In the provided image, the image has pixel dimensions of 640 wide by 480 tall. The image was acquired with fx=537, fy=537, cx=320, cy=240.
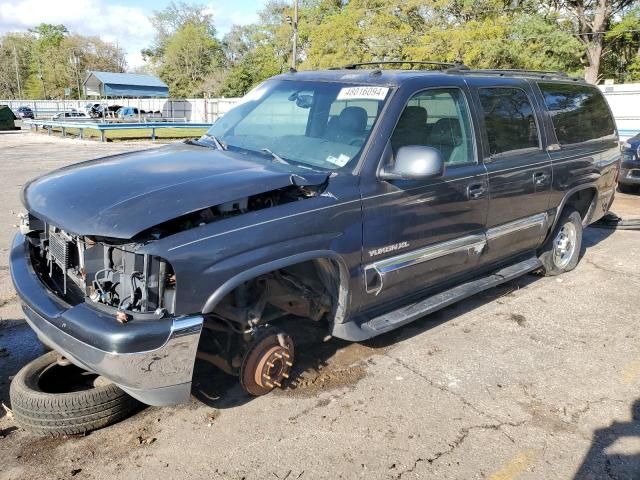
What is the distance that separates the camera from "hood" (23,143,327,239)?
257cm

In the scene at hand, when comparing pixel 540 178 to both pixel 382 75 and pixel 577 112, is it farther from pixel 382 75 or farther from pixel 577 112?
pixel 382 75

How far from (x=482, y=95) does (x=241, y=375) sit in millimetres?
2866

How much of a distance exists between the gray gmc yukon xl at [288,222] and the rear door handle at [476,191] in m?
0.01

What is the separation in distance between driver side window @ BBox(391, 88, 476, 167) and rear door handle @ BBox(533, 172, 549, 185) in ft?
2.99

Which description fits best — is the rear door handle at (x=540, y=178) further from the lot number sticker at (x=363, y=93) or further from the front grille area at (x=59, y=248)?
the front grille area at (x=59, y=248)

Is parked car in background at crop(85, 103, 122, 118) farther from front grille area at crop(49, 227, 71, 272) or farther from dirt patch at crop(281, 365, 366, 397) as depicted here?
dirt patch at crop(281, 365, 366, 397)

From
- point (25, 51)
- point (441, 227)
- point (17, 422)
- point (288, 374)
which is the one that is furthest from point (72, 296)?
point (25, 51)

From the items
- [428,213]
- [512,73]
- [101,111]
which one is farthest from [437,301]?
[101,111]

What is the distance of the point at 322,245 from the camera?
3125 millimetres

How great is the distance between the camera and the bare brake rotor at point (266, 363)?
314 cm

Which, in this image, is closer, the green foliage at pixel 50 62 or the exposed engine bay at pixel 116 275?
the exposed engine bay at pixel 116 275

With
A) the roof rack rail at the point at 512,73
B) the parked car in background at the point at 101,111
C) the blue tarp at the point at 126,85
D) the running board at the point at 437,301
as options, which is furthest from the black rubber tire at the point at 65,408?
the parked car in background at the point at 101,111

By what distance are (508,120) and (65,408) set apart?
153 inches

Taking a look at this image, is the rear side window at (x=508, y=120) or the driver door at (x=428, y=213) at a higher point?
the rear side window at (x=508, y=120)
